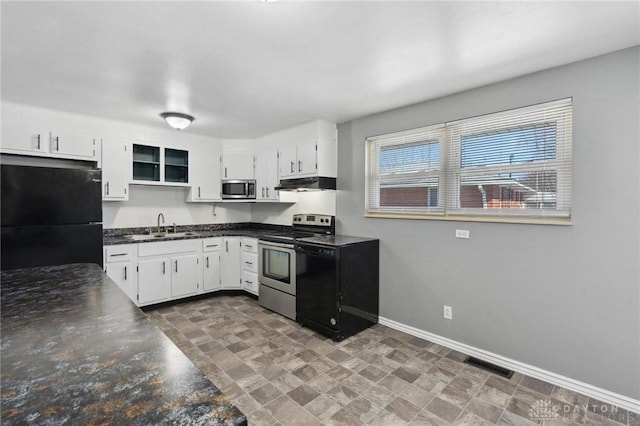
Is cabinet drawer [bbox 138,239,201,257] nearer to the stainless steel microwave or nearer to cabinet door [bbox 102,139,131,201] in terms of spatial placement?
cabinet door [bbox 102,139,131,201]

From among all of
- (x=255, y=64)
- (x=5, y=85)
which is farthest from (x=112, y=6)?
(x=5, y=85)

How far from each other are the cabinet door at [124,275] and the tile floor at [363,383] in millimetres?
683

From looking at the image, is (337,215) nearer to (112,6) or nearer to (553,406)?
(553,406)

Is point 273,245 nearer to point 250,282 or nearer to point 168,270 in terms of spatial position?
point 250,282

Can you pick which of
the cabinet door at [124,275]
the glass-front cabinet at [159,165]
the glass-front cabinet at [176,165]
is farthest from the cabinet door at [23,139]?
the cabinet door at [124,275]

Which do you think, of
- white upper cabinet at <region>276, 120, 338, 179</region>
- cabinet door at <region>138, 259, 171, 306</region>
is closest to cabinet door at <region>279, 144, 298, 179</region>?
white upper cabinet at <region>276, 120, 338, 179</region>

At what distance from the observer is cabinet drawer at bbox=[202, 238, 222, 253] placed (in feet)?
14.3

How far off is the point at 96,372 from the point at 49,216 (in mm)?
3106

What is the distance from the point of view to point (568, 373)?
7.57 ft

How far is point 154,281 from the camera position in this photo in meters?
3.91

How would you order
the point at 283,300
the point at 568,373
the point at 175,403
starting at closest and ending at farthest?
the point at 175,403, the point at 568,373, the point at 283,300

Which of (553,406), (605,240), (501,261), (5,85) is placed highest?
(5,85)

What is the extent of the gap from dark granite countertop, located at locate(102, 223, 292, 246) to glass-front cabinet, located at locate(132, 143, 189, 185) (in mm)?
730

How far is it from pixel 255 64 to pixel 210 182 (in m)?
2.74
